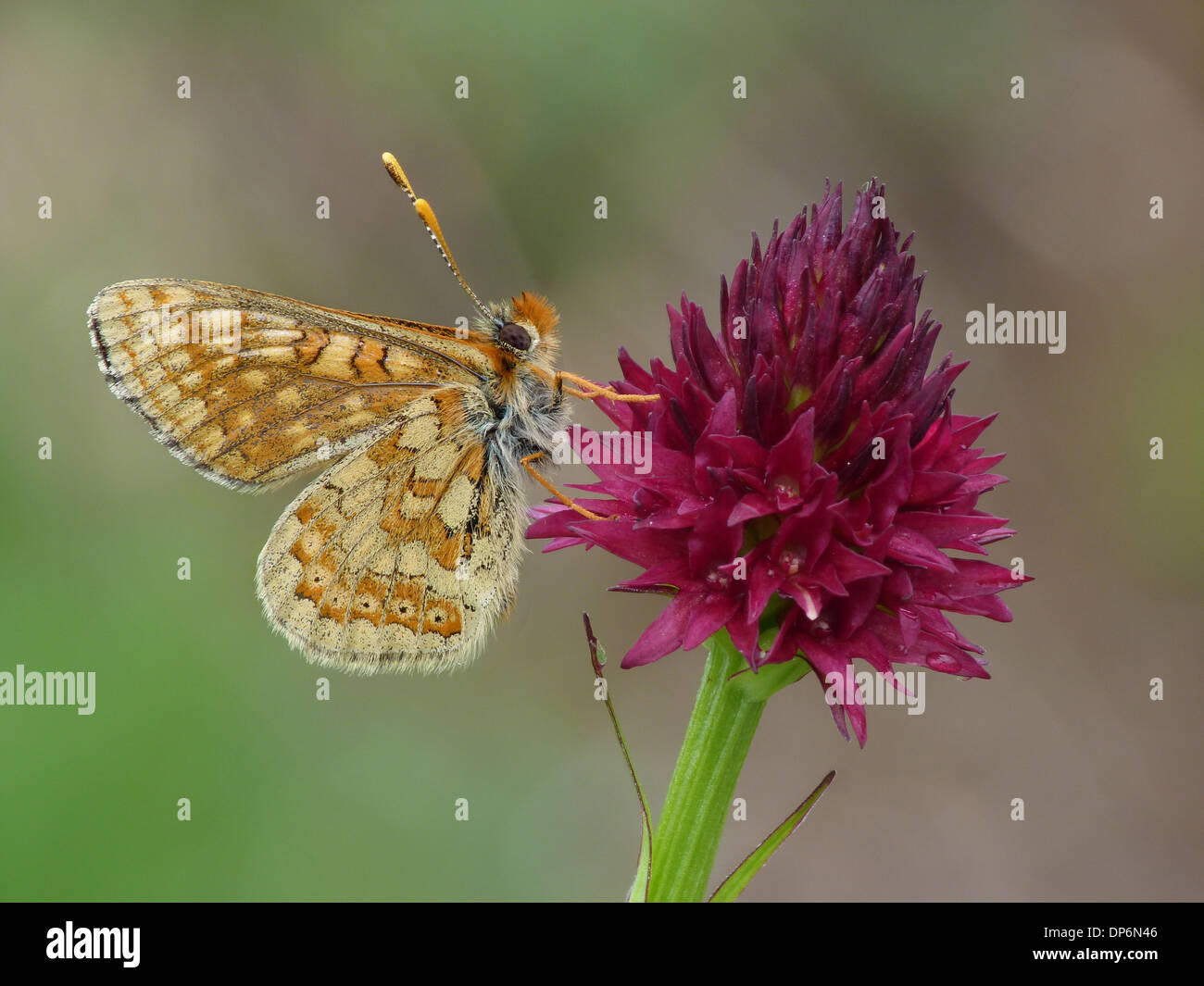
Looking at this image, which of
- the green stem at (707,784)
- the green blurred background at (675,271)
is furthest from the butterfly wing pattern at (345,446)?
the green blurred background at (675,271)

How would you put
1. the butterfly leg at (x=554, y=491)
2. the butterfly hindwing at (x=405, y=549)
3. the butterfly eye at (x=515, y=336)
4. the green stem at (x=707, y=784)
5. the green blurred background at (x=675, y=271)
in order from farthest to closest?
1. the green blurred background at (x=675, y=271)
2. the butterfly eye at (x=515, y=336)
3. the butterfly hindwing at (x=405, y=549)
4. the butterfly leg at (x=554, y=491)
5. the green stem at (x=707, y=784)

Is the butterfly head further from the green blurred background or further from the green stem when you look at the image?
the green blurred background

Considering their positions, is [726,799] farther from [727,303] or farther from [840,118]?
[840,118]

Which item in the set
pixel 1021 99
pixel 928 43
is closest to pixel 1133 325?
pixel 1021 99

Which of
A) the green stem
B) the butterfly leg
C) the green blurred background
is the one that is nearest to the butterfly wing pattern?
the butterfly leg

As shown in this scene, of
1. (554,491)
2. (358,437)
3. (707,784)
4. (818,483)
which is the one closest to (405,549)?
(358,437)

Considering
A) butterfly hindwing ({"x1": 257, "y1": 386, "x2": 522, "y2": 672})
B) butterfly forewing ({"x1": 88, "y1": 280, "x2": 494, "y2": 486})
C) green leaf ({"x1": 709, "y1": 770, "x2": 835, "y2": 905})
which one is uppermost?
butterfly forewing ({"x1": 88, "y1": 280, "x2": 494, "y2": 486})

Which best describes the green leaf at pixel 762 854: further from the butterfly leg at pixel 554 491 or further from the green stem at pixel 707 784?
the butterfly leg at pixel 554 491
